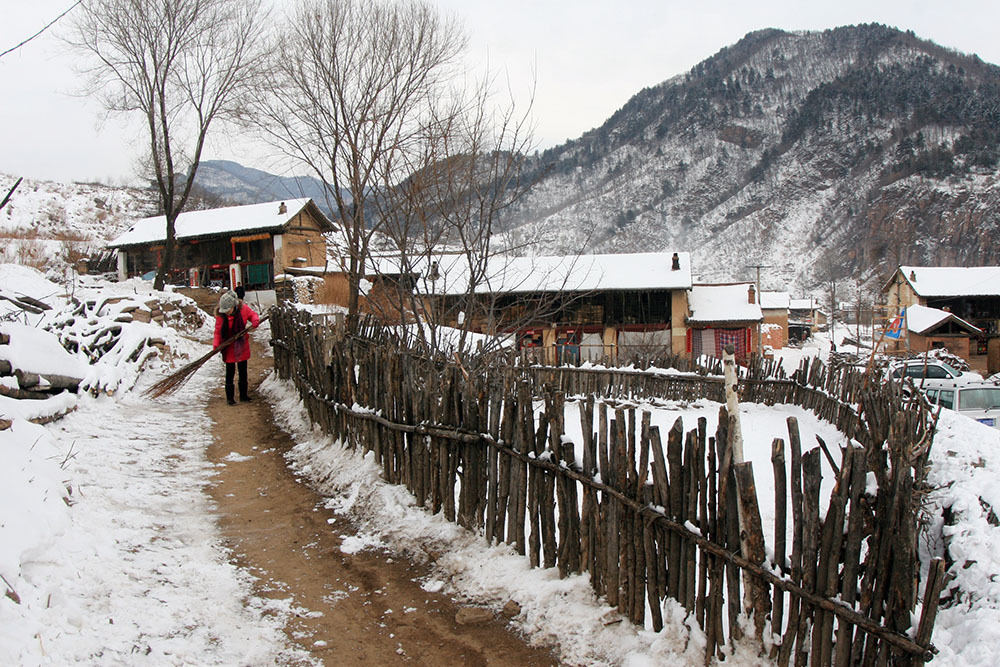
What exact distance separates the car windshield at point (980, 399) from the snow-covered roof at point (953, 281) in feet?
88.7

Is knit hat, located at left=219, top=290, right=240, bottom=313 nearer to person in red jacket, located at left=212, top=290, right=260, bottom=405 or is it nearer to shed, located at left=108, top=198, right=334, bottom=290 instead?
person in red jacket, located at left=212, top=290, right=260, bottom=405

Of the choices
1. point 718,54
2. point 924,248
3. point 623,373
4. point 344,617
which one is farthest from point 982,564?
point 718,54

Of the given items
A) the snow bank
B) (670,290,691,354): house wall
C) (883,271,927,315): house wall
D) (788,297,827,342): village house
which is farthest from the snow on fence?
(788,297,827,342): village house

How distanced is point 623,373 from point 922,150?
105439 mm

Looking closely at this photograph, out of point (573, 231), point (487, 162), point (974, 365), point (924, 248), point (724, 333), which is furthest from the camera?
point (573, 231)

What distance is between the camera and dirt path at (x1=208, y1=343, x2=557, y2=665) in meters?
3.43

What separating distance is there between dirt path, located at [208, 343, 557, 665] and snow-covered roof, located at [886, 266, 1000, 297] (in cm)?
Answer: 3910

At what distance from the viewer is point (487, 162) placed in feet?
24.9

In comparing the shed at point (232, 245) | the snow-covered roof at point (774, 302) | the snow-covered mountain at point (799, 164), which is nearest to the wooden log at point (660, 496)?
the shed at point (232, 245)

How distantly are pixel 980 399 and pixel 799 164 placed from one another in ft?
376

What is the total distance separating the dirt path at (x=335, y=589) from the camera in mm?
3432

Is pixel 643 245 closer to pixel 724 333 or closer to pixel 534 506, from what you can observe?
pixel 724 333

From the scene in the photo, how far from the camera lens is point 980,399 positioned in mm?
12383

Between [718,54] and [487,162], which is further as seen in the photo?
[718,54]
